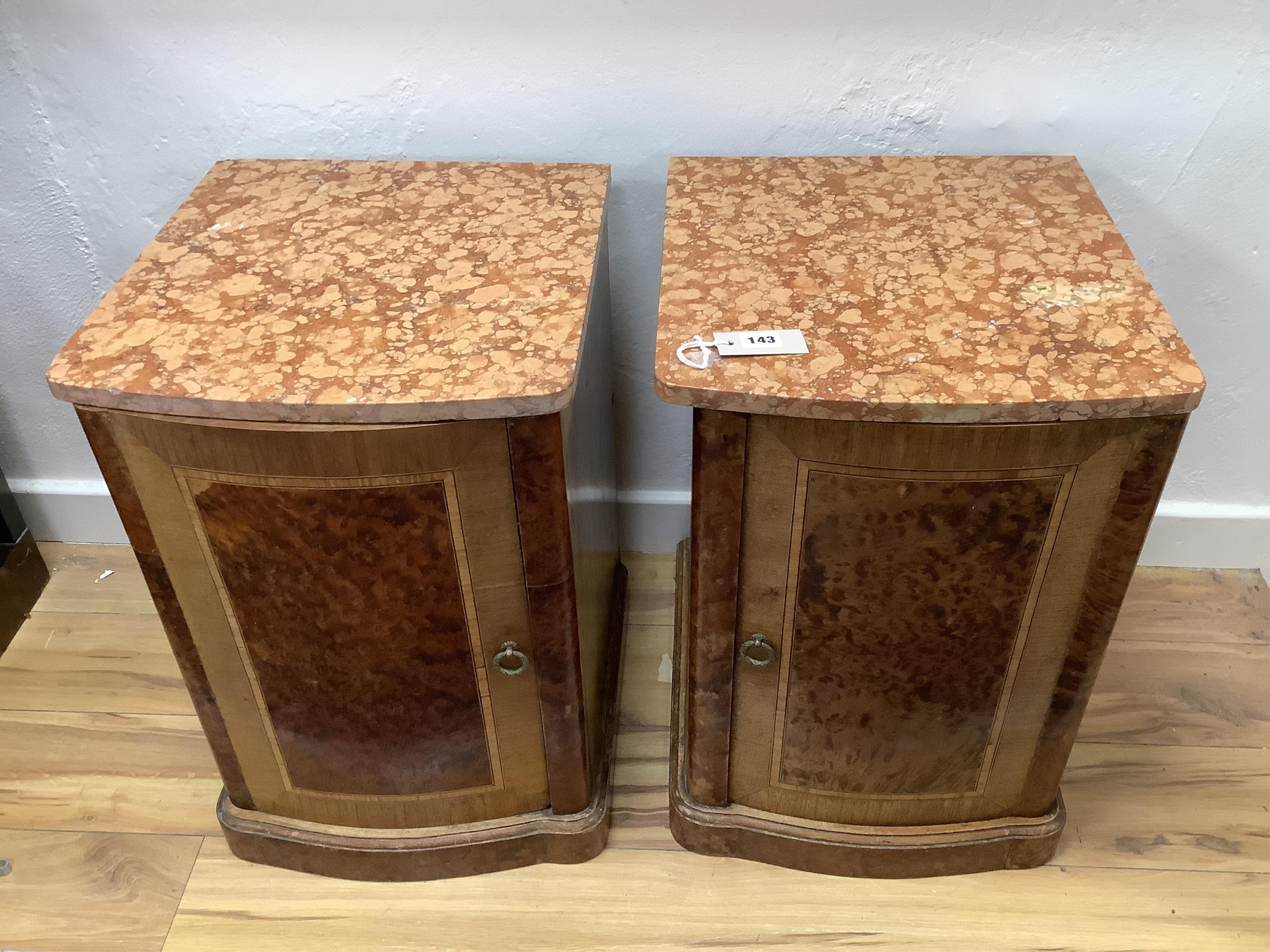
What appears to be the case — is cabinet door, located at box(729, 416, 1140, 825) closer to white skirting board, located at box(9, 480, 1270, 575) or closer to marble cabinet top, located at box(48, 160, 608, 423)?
marble cabinet top, located at box(48, 160, 608, 423)

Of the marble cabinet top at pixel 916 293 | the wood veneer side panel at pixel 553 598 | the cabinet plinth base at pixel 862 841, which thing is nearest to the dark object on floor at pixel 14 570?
the wood veneer side panel at pixel 553 598

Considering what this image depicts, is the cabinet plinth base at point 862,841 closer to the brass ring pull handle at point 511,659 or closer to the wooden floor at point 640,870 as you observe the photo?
the wooden floor at point 640,870

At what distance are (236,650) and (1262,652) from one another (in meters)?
1.41

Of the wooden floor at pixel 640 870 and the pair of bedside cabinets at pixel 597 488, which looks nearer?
the pair of bedside cabinets at pixel 597 488

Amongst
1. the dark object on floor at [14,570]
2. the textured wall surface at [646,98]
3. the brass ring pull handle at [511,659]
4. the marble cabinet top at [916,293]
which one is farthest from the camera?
the dark object on floor at [14,570]

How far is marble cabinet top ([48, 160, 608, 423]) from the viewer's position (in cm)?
84

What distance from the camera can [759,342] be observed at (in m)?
0.88

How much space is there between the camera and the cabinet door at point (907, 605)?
89cm

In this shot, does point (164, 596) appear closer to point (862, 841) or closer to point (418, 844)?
point (418, 844)

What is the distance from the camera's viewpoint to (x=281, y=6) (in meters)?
1.18

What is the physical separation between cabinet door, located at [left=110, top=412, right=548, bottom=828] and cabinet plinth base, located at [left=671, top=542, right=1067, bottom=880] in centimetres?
20

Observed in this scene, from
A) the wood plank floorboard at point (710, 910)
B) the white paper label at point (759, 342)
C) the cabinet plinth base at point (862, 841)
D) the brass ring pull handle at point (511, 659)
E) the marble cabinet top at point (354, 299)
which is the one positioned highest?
the white paper label at point (759, 342)

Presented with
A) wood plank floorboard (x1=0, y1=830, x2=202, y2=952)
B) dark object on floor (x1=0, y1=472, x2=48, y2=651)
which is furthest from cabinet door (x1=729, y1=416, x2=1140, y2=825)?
dark object on floor (x1=0, y1=472, x2=48, y2=651)

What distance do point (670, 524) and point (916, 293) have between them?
762 mm
